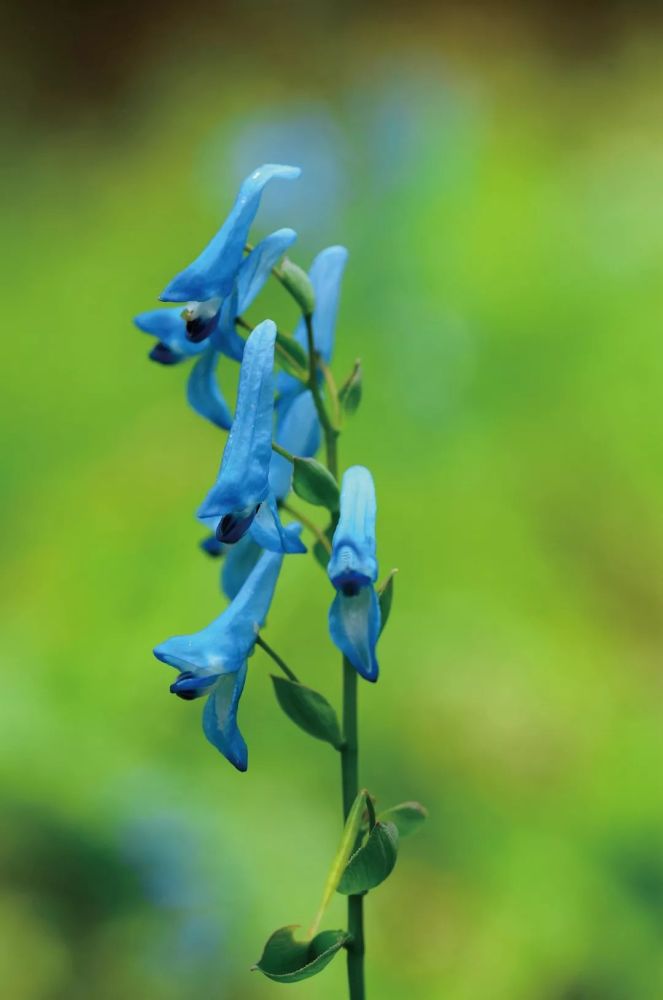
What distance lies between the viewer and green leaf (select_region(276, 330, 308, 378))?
755 mm

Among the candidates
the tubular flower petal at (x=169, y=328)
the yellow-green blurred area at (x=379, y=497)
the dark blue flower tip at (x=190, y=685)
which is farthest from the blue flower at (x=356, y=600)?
the yellow-green blurred area at (x=379, y=497)

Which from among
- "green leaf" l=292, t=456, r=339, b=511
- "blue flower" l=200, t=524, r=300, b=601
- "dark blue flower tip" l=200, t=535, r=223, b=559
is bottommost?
"blue flower" l=200, t=524, r=300, b=601

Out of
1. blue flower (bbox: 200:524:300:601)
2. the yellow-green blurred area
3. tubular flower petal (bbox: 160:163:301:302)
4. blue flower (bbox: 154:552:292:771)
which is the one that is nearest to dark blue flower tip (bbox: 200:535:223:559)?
blue flower (bbox: 200:524:300:601)

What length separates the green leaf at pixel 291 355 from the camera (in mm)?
755

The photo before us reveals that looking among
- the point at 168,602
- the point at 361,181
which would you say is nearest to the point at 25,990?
the point at 168,602

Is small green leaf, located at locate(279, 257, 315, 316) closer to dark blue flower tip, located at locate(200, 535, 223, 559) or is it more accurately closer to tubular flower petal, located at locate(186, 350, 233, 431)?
tubular flower petal, located at locate(186, 350, 233, 431)

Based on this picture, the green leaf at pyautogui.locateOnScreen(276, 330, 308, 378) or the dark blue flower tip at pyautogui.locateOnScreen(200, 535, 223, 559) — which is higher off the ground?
the green leaf at pyautogui.locateOnScreen(276, 330, 308, 378)

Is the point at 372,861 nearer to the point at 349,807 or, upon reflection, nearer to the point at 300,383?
the point at 349,807

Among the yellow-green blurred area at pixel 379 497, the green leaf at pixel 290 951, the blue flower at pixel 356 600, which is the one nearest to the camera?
the blue flower at pixel 356 600

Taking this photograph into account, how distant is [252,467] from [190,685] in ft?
0.49

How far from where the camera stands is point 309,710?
0.75 m

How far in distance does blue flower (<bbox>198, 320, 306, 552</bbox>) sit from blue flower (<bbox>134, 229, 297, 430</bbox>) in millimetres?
37

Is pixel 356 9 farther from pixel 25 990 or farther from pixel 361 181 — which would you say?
pixel 25 990

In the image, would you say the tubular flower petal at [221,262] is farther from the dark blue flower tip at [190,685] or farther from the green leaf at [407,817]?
the green leaf at [407,817]
